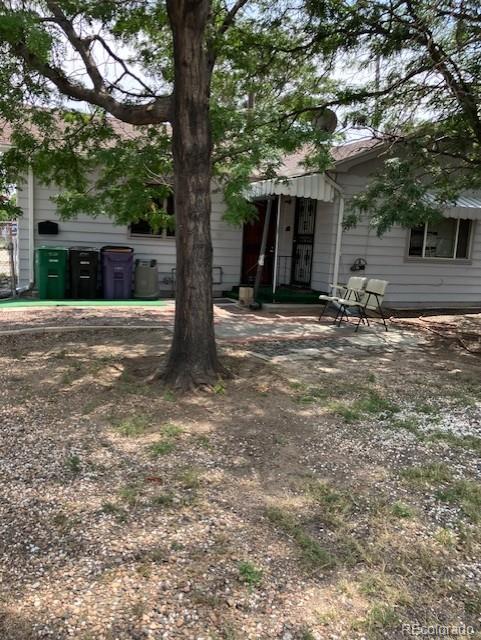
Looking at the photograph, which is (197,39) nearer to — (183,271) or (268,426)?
(183,271)

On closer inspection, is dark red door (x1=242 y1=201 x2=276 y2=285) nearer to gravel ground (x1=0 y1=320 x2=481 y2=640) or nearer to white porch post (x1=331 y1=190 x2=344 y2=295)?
white porch post (x1=331 y1=190 x2=344 y2=295)

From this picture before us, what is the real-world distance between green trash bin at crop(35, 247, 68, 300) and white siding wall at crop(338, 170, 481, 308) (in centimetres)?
580

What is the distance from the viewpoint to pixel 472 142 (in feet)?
27.2

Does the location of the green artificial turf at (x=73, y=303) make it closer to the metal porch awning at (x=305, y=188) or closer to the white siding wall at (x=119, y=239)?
the white siding wall at (x=119, y=239)

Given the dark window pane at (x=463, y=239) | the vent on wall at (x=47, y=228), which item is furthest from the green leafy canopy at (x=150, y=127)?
the dark window pane at (x=463, y=239)

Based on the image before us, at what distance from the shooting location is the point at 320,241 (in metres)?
11.8

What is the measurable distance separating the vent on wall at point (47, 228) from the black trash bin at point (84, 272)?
1.97 feet

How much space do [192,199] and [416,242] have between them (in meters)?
8.53

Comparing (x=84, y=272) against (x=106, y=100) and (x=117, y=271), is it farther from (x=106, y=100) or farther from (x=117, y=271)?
(x=106, y=100)

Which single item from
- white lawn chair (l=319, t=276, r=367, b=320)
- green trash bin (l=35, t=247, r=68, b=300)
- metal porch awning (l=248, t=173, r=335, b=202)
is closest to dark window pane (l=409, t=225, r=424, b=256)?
metal porch awning (l=248, t=173, r=335, b=202)

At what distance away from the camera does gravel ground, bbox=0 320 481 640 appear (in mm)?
2273

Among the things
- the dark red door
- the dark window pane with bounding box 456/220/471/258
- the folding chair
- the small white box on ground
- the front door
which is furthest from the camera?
the dark red door

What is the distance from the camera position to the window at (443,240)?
12.4 metres

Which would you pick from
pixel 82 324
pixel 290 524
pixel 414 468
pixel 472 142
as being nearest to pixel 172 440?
pixel 290 524
